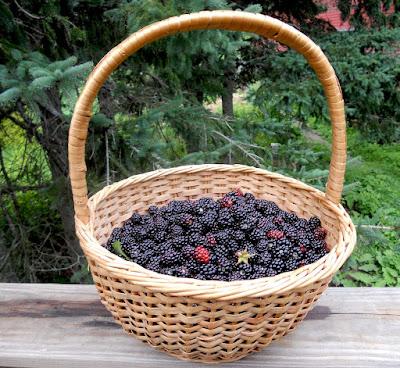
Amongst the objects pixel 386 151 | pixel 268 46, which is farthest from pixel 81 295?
pixel 386 151

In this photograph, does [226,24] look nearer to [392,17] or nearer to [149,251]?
[149,251]

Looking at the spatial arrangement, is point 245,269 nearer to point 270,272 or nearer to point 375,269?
point 270,272

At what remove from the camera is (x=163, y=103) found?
1811mm

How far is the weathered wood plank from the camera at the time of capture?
2.93 feet

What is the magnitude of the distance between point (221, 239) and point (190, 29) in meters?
0.43

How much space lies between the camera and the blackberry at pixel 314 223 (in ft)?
3.36

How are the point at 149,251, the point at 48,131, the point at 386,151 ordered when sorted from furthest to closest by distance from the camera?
the point at 386,151, the point at 48,131, the point at 149,251

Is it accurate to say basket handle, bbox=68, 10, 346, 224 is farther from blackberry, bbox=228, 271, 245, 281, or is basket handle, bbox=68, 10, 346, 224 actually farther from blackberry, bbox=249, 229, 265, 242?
blackberry, bbox=228, 271, 245, 281

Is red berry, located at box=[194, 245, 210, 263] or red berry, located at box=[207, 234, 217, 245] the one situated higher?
red berry, located at box=[194, 245, 210, 263]

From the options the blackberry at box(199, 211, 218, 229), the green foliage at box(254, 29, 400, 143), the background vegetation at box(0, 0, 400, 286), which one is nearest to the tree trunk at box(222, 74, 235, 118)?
the background vegetation at box(0, 0, 400, 286)

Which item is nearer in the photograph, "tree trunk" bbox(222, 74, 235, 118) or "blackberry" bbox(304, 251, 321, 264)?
"blackberry" bbox(304, 251, 321, 264)

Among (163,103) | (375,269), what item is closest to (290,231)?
(163,103)

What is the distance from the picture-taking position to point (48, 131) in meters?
1.84

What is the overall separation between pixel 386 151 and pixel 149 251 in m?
3.10
